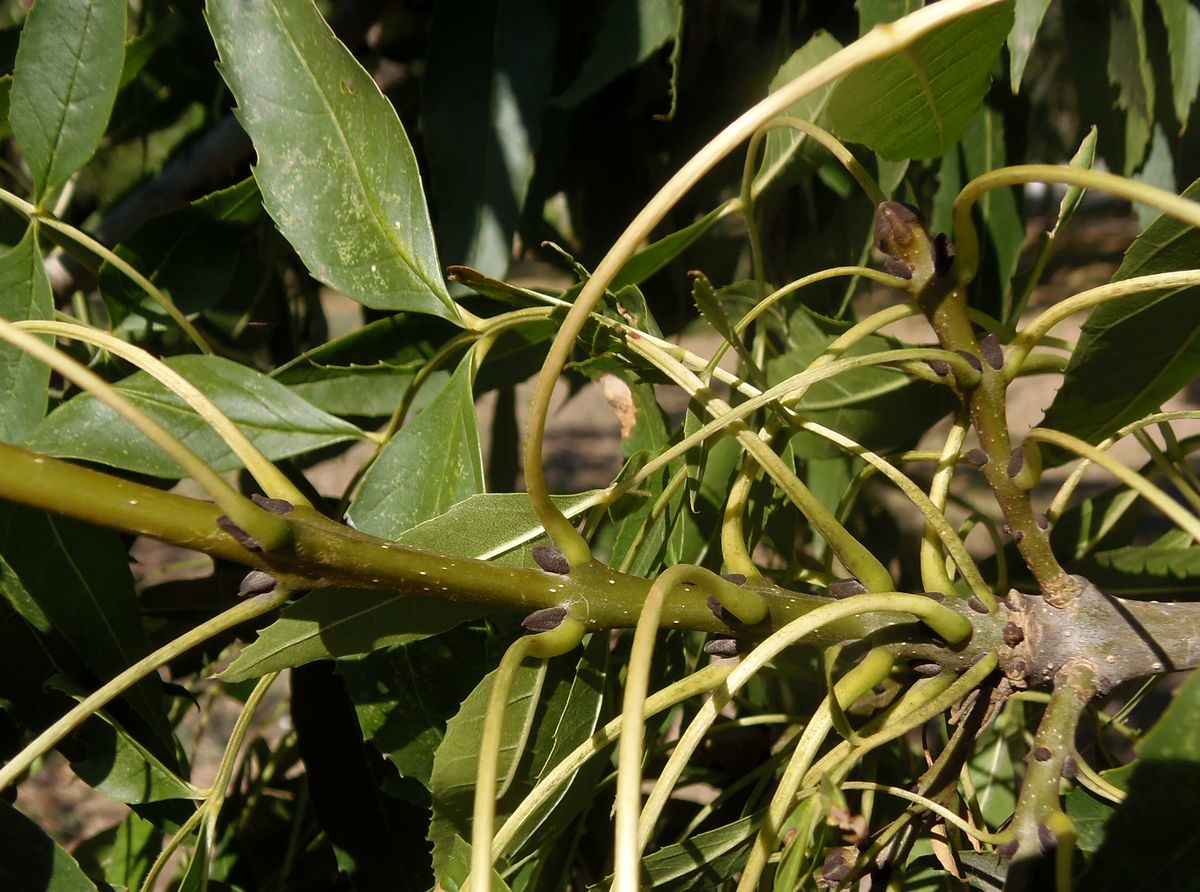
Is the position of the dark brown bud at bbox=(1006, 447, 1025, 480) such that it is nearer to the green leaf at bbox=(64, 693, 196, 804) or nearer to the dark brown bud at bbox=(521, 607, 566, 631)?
the dark brown bud at bbox=(521, 607, 566, 631)

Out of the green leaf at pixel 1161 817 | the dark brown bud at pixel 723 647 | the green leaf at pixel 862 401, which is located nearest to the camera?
the green leaf at pixel 1161 817

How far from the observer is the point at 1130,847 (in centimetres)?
32

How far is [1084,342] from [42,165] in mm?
550

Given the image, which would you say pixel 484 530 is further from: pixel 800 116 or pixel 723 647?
pixel 800 116

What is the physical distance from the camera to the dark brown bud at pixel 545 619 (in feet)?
1.24

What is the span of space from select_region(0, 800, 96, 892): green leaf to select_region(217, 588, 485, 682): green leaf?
0.58 ft

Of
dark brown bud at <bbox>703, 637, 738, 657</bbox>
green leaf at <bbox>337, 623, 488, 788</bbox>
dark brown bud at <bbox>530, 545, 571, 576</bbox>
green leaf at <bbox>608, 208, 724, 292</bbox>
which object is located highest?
green leaf at <bbox>608, 208, 724, 292</bbox>

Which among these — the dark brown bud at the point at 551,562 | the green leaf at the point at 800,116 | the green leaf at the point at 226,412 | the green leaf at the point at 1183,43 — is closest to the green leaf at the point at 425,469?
the green leaf at the point at 226,412

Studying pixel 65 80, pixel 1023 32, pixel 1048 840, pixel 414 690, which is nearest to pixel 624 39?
pixel 1023 32

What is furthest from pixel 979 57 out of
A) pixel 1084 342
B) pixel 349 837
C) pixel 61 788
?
pixel 61 788

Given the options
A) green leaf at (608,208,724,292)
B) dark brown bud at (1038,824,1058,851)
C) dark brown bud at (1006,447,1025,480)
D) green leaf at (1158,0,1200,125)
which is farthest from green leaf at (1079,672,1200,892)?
green leaf at (1158,0,1200,125)

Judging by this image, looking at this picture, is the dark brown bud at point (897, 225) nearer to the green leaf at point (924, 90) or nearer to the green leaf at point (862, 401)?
the green leaf at point (924, 90)

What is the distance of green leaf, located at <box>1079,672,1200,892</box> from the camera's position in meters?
0.31

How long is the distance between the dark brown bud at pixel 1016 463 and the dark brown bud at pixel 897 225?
10 centimetres
